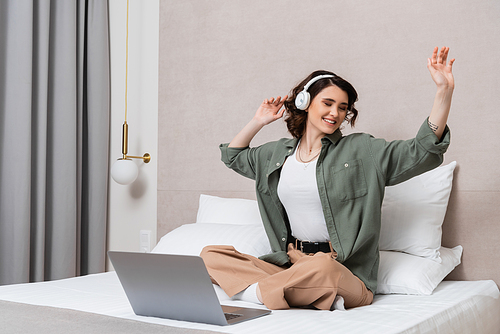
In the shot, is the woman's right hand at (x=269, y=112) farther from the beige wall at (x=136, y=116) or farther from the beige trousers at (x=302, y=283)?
the beige wall at (x=136, y=116)

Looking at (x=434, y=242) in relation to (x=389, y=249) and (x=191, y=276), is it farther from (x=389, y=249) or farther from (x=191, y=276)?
(x=191, y=276)

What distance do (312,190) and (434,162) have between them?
0.38 m

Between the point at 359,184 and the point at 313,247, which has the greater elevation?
the point at 359,184

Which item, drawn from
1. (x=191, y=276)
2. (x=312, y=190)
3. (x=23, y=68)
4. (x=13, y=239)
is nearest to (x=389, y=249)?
(x=312, y=190)

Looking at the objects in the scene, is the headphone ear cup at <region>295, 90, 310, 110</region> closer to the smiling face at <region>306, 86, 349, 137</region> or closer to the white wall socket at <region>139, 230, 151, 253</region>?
the smiling face at <region>306, 86, 349, 137</region>

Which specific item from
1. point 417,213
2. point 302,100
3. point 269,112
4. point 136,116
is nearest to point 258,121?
point 269,112

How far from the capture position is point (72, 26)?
8.75ft

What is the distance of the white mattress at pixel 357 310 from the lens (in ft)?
3.70

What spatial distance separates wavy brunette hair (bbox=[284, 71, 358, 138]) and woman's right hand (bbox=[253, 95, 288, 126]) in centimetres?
5

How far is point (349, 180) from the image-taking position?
5.32 feet

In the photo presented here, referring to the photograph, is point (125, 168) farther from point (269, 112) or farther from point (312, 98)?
point (312, 98)

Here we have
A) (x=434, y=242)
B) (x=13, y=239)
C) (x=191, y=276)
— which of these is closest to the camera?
(x=191, y=276)

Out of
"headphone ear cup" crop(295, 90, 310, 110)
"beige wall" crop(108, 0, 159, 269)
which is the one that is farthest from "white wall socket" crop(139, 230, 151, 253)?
"headphone ear cup" crop(295, 90, 310, 110)

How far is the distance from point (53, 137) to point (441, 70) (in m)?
1.94
